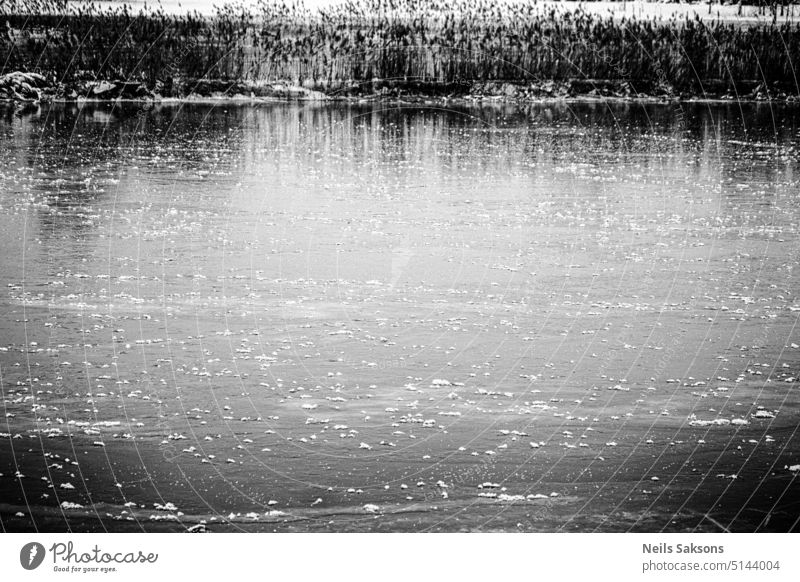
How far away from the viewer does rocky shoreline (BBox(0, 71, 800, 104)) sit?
38.9 feet

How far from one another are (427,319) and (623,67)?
6.99 meters

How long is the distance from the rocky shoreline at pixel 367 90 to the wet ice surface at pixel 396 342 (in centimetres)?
135

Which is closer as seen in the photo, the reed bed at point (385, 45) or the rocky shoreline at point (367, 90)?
the reed bed at point (385, 45)

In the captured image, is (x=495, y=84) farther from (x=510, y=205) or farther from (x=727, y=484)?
(x=727, y=484)

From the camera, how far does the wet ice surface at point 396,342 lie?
13.8 ft

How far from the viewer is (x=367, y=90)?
12.5m

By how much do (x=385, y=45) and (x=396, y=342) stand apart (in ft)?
19.2

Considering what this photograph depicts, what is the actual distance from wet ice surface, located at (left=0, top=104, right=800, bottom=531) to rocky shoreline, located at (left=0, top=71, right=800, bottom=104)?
1353 millimetres
